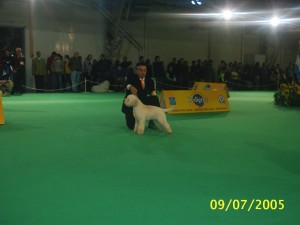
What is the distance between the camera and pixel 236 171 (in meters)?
4.23

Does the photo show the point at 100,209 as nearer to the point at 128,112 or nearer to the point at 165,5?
the point at 128,112

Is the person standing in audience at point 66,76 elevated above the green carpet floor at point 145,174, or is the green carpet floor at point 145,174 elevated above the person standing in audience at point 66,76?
the person standing in audience at point 66,76

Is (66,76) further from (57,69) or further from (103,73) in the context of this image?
(103,73)

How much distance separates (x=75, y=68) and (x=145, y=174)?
1379 cm

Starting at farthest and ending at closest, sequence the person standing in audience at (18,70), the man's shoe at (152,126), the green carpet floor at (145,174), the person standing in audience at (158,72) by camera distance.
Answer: the person standing in audience at (158,72) → the person standing in audience at (18,70) → the man's shoe at (152,126) → the green carpet floor at (145,174)

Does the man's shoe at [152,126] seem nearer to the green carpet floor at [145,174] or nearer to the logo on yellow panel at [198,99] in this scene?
the green carpet floor at [145,174]

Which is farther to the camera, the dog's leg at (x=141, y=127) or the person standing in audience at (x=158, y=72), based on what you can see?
the person standing in audience at (x=158, y=72)

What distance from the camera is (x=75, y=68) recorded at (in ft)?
56.6

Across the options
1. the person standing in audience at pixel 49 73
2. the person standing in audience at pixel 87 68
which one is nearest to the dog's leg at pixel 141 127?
the person standing in audience at pixel 49 73

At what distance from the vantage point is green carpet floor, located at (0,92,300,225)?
298 cm
